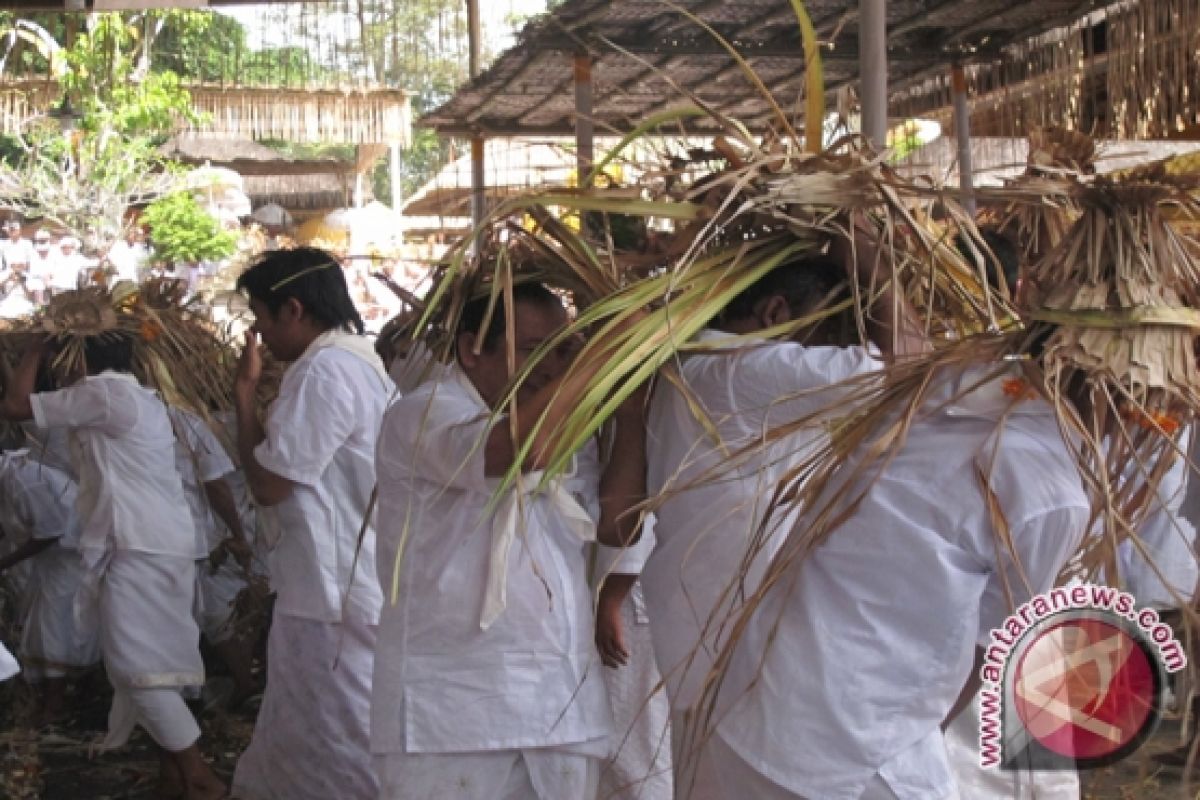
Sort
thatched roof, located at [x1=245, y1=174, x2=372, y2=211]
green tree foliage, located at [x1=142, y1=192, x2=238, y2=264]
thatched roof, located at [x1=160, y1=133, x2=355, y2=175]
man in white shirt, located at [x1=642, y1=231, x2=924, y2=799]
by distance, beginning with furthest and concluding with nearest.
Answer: thatched roof, located at [x1=245, y1=174, x2=372, y2=211] → thatched roof, located at [x1=160, y1=133, x2=355, y2=175] → green tree foliage, located at [x1=142, y1=192, x2=238, y2=264] → man in white shirt, located at [x1=642, y1=231, x2=924, y2=799]

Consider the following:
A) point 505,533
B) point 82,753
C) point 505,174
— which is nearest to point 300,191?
point 505,174

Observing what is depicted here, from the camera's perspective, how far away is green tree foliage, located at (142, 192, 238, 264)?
60.0ft

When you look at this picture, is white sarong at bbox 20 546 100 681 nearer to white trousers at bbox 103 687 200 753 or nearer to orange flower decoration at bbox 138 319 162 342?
orange flower decoration at bbox 138 319 162 342

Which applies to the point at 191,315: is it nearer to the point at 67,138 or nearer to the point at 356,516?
the point at 356,516

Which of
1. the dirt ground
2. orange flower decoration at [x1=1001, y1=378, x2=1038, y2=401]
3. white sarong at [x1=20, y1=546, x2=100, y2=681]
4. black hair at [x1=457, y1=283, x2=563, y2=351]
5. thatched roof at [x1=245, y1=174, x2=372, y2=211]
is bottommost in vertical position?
the dirt ground

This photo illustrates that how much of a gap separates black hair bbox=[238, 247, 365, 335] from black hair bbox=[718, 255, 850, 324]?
6.11ft

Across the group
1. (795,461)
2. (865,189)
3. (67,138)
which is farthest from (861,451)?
(67,138)

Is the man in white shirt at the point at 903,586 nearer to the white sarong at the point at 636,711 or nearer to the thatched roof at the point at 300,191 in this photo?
the white sarong at the point at 636,711

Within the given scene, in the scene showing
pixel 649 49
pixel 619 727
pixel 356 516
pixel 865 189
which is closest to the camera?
pixel 865 189

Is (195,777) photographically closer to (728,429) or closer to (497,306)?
(497,306)

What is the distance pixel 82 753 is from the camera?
20.2 ft

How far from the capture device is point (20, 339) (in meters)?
6.46

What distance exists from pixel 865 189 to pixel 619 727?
1537mm

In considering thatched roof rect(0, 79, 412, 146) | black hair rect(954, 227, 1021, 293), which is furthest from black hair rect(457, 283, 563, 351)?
thatched roof rect(0, 79, 412, 146)
